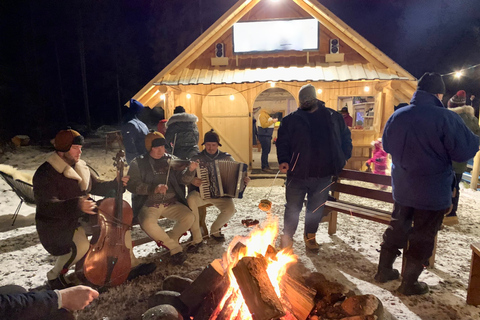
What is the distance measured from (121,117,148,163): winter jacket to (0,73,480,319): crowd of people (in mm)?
2140

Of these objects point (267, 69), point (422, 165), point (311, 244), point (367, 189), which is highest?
point (267, 69)

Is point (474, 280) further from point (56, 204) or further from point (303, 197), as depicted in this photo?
point (56, 204)

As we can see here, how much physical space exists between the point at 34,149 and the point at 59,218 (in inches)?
527

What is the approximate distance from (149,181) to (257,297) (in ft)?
8.21

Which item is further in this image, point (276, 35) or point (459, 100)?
point (276, 35)

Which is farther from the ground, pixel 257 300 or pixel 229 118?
pixel 229 118

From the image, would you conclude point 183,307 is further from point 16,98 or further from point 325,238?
point 16,98

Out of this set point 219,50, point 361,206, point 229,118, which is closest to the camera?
point 361,206

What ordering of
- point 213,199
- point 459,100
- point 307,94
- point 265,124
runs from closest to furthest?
point 307,94, point 213,199, point 459,100, point 265,124

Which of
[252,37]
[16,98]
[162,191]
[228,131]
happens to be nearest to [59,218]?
[162,191]

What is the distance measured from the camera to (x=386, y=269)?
3.50 meters

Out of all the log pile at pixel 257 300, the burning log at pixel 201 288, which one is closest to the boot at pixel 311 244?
the log pile at pixel 257 300

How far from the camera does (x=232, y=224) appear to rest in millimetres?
5629

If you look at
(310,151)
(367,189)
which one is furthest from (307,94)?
(367,189)
